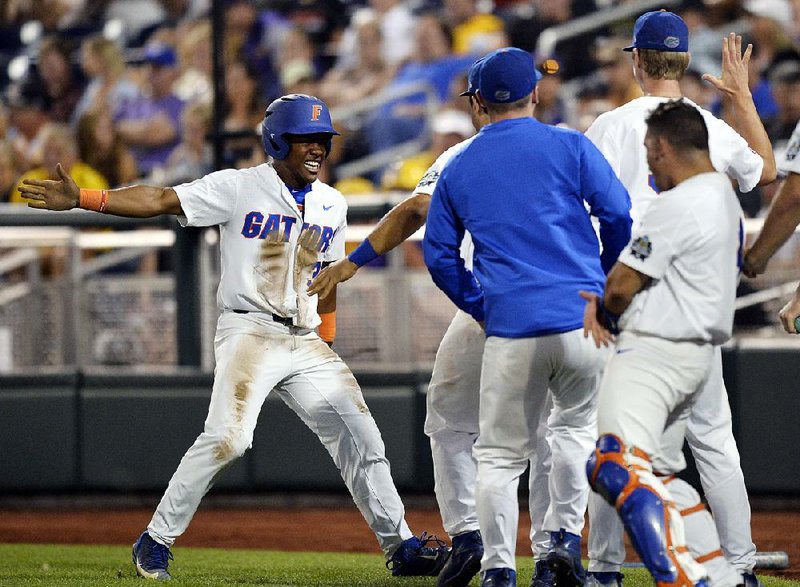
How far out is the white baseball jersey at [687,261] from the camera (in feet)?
13.3

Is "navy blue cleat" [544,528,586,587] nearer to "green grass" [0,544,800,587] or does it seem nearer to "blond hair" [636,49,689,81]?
"green grass" [0,544,800,587]

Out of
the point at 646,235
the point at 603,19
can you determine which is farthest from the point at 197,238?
the point at 646,235

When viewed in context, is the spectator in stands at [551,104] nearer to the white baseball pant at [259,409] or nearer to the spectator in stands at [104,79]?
the spectator in stands at [104,79]

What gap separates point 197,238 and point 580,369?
476cm

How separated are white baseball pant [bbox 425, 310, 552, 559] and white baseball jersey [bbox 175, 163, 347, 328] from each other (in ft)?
2.55

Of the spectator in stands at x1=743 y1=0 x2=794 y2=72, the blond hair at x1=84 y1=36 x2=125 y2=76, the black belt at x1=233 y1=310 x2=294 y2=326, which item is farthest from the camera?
the blond hair at x1=84 y1=36 x2=125 y2=76

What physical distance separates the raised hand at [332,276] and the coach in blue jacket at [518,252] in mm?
667

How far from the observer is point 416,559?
553 cm

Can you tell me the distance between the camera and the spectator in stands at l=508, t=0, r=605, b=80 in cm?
1148

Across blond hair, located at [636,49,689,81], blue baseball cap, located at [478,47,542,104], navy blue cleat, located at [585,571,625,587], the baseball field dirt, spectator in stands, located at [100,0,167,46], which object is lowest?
the baseball field dirt

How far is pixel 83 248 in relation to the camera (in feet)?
29.3

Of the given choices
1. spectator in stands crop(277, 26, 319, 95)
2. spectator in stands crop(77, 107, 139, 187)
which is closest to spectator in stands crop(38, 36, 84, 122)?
spectator in stands crop(77, 107, 139, 187)

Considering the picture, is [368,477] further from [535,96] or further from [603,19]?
[603,19]

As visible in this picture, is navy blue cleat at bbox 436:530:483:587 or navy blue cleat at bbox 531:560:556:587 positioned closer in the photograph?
navy blue cleat at bbox 531:560:556:587
